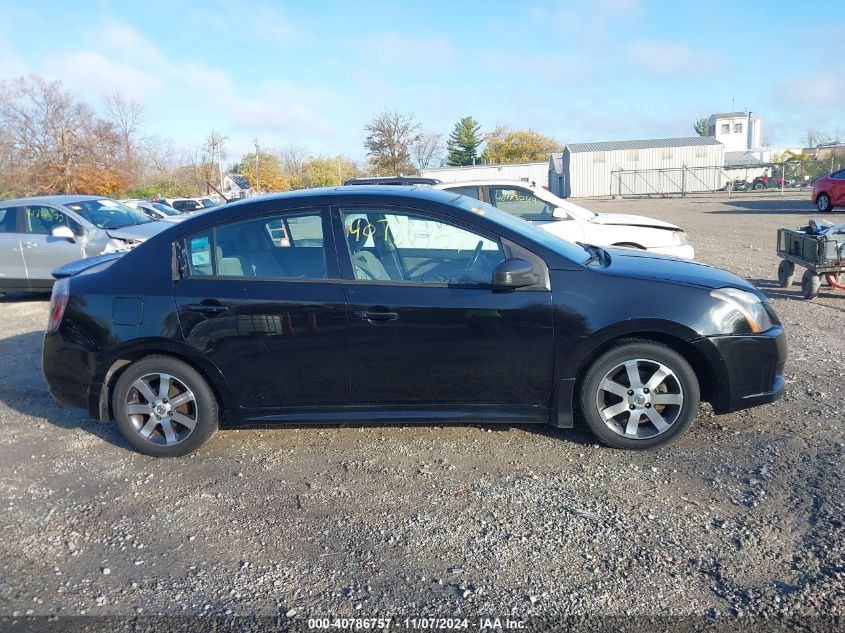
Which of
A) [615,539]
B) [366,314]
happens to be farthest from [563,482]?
[366,314]

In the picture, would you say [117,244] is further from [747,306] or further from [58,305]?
[747,306]

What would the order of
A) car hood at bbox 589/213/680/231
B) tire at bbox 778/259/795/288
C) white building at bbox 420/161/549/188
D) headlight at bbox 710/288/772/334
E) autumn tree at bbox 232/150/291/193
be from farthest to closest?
1. autumn tree at bbox 232/150/291/193
2. white building at bbox 420/161/549/188
3. tire at bbox 778/259/795/288
4. car hood at bbox 589/213/680/231
5. headlight at bbox 710/288/772/334

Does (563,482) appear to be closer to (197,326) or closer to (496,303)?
(496,303)

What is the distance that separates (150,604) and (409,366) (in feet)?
6.39

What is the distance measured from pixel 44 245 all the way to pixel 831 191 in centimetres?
2421

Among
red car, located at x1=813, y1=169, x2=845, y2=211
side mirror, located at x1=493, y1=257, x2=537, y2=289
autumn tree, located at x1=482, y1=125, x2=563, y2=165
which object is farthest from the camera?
autumn tree, located at x1=482, y1=125, x2=563, y2=165

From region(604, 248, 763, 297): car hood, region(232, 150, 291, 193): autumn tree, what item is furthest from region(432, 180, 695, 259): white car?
region(232, 150, 291, 193): autumn tree

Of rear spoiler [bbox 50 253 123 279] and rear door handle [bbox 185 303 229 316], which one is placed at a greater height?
rear spoiler [bbox 50 253 123 279]

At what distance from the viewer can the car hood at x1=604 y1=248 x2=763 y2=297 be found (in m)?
4.24

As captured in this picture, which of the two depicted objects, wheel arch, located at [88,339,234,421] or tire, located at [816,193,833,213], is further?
tire, located at [816,193,833,213]

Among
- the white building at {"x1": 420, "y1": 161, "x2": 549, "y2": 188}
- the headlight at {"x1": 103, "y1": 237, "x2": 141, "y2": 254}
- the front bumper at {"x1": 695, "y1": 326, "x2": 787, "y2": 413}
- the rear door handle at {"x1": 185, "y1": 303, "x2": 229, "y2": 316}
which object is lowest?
the front bumper at {"x1": 695, "y1": 326, "x2": 787, "y2": 413}

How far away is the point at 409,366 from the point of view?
13.9 ft

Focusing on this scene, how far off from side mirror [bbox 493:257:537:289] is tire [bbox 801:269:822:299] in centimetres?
566

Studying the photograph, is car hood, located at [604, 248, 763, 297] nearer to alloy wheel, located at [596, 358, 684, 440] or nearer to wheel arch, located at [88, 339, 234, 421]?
alloy wheel, located at [596, 358, 684, 440]
